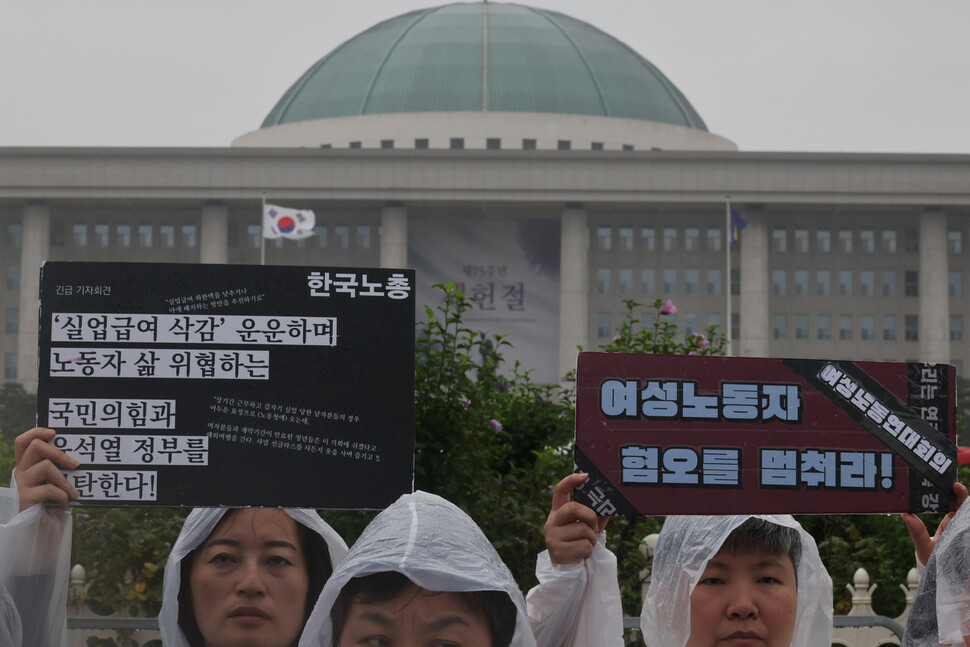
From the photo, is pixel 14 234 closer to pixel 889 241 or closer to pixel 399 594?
pixel 889 241

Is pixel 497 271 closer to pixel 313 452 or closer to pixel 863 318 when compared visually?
pixel 863 318

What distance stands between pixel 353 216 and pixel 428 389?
188 ft

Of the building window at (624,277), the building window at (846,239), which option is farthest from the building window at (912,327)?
the building window at (624,277)

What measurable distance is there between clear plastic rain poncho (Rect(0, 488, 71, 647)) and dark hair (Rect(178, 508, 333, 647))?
32cm

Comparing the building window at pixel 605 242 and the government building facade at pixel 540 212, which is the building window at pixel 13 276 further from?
the building window at pixel 605 242

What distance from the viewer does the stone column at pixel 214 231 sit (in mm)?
62469

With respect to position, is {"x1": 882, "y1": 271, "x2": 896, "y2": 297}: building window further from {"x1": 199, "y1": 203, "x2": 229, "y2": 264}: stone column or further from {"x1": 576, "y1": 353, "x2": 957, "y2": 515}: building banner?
{"x1": 576, "y1": 353, "x2": 957, "y2": 515}: building banner

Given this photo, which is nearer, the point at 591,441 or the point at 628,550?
the point at 591,441

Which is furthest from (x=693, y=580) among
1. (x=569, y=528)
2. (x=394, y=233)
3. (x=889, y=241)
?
(x=889, y=241)

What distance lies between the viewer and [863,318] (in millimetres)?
66500

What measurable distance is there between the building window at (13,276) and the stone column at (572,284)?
25.6 metres

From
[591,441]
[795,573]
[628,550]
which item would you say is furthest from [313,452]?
[628,550]

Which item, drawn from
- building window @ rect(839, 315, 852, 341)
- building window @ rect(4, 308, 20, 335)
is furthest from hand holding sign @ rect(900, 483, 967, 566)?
building window @ rect(4, 308, 20, 335)

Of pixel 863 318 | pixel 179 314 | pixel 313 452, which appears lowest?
pixel 313 452
